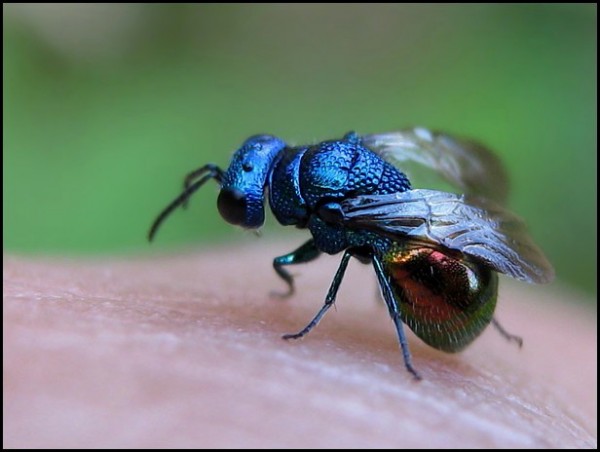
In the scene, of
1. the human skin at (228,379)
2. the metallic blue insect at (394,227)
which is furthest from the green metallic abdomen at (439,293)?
the human skin at (228,379)

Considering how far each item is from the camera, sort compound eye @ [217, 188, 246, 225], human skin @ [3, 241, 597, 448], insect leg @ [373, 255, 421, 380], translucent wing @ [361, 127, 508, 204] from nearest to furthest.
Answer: human skin @ [3, 241, 597, 448]
insect leg @ [373, 255, 421, 380]
compound eye @ [217, 188, 246, 225]
translucent wing @ [361, 127, 508, 204]

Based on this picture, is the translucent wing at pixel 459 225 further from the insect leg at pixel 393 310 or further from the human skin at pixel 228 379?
the human skin at pixel 228 379

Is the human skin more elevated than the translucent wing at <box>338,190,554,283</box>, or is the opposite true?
the translucent wing at <box>338,190,554,283</box>

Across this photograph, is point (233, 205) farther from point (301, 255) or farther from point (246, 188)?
point (301, 255)

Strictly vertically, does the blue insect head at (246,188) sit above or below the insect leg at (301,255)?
above

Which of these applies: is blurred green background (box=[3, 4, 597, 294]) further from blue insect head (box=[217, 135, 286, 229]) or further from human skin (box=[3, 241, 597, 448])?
human skin (box=[3, 241, 597, 448])

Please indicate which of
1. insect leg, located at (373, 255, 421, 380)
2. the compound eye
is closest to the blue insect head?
the compound eye

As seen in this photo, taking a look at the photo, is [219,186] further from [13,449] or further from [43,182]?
[43,182]
